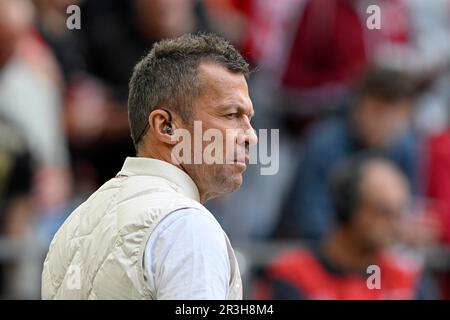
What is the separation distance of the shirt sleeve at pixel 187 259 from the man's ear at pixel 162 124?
0.91 feet

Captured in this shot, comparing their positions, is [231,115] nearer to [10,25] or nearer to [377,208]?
[377,208]

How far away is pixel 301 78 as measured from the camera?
7180 mm

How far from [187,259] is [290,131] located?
4684mm

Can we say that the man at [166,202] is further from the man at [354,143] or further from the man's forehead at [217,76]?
the man at [354,143]

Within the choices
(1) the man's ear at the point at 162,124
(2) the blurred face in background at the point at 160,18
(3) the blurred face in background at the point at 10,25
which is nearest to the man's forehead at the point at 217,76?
(1) the man's ear at the point at 162,124

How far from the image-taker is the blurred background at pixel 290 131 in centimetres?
590

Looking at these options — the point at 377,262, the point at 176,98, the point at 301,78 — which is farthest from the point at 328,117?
the point at 176,98

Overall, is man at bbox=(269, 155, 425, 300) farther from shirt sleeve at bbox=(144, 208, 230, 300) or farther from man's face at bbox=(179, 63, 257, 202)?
shirt sleeve at bbox=(144, 208, 230, 300)

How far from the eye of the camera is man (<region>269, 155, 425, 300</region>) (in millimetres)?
5520

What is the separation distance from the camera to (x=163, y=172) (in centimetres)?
291

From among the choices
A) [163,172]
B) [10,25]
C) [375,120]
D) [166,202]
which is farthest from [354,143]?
[166,202]

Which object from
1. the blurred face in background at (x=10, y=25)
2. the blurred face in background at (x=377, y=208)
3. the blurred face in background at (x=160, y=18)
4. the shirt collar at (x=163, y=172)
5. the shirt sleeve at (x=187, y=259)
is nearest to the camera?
the shirt sleeve at (x=187, y=259)

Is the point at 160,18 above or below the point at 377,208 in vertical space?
above
